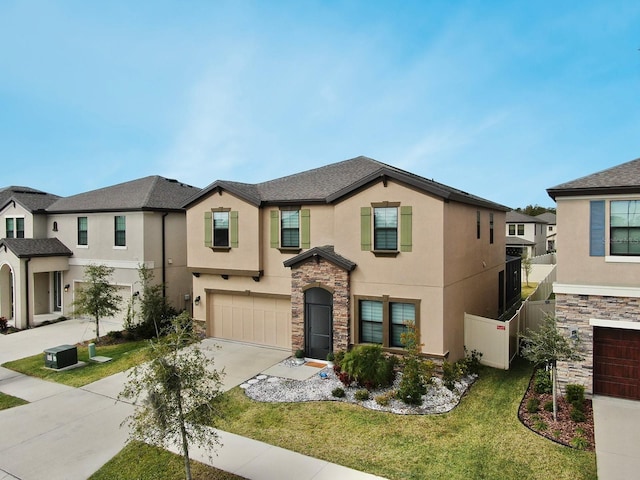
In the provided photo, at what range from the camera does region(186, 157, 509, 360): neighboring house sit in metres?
12.8

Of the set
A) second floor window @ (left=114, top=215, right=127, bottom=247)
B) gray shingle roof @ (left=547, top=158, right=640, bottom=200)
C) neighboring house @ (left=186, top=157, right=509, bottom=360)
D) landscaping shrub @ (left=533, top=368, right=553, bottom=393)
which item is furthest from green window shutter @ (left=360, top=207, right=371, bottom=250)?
second floor window @ (left=114, top=215, right=127, bottom=247)

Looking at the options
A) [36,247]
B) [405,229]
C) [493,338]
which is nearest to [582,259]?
[493,338]

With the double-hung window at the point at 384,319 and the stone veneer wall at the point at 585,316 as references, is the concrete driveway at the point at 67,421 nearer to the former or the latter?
the double-hung window at the point at 384,319

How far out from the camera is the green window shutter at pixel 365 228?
13.6m

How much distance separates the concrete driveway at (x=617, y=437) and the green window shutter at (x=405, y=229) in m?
6.42

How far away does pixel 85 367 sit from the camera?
48.2ft

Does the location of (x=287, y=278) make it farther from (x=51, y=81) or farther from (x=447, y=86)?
(x=51, y=81)

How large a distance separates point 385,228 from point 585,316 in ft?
19.9

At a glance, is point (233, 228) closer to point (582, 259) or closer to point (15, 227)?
point (582, 259)

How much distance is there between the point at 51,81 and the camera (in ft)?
64.2

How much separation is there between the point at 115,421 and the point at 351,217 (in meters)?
9.06

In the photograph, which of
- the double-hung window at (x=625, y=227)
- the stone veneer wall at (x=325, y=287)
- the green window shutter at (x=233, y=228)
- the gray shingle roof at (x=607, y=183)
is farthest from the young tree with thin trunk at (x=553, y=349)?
the green window shutter at (x=233, y=228)

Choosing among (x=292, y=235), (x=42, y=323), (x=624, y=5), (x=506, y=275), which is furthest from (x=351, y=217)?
(x=42, y=323)

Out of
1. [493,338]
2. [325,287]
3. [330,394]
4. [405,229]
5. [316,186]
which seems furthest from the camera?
[316,186]
